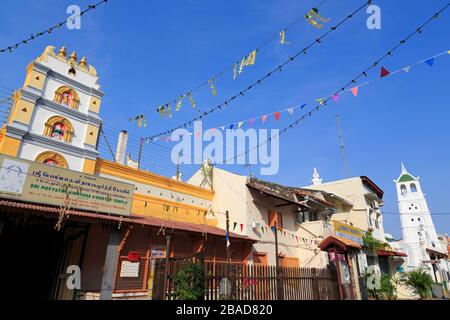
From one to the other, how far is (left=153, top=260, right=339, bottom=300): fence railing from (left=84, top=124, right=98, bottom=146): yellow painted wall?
27.4 feet

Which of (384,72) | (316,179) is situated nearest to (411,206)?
(316,179)

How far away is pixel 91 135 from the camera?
1426cm

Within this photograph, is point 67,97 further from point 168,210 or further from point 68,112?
→ point 168,210

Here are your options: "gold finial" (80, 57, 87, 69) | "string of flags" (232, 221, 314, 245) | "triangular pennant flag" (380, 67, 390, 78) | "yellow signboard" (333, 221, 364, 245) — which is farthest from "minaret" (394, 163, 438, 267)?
"gold finial" (80, 57, 87, 69)

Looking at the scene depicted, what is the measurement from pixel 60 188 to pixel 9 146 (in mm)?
3107

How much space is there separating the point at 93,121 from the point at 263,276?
10.8 metres

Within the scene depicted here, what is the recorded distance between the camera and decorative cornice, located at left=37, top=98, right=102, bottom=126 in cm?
1305

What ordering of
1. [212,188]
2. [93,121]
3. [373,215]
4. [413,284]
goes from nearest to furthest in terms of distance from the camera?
[93,121] < [212,188] < [413,284] < [373,215]

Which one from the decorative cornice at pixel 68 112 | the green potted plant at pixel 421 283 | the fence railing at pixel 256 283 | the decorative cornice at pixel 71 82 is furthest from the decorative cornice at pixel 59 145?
the green potted plant at pixel 421 283

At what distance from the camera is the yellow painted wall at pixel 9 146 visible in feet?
36.9

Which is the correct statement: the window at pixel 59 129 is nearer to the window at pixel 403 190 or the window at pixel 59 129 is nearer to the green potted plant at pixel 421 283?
the green potted plant at pixel 421 283
